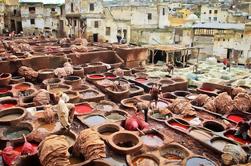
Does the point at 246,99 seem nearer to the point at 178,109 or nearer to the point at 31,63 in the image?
the point at 178,109

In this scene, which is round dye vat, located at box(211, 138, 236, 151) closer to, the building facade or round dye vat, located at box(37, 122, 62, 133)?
round dye vat, located at box(37, 122, 62, 133)

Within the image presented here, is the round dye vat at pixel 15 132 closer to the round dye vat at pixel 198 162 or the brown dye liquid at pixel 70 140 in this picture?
the brown dye liquid at pixel 70 140

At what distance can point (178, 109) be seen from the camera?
11.6m

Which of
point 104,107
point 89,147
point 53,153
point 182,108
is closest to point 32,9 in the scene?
point 104,107

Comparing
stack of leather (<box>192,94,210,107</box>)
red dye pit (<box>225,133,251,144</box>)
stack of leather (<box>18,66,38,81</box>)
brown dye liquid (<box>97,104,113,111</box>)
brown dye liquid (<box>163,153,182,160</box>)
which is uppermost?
stack of leather (<box>18,66,38,81</box>)

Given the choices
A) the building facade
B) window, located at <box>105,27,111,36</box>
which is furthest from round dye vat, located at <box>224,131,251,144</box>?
the building facade

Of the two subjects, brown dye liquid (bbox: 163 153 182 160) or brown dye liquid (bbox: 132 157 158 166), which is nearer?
brown dye liquid (bbox: 132 157 158 166)

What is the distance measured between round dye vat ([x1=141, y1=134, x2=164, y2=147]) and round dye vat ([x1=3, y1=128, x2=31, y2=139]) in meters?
4.31

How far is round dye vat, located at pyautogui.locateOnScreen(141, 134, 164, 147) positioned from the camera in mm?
8852

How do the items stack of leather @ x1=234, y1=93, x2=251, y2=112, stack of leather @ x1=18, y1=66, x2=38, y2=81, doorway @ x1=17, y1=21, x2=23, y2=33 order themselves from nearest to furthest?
stack of leather @ x1=234, y1=93, x2=251, y2=112 → stack of leather @ x1=18, y1=66, x2=38, y2=81 → doorway @ x1=17, y1=21, x2=23, y2=33

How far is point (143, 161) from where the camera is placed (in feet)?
25.8

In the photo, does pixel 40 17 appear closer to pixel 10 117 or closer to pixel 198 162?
pixel 10 117

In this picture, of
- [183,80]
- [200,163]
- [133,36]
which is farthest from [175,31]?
[200,163]

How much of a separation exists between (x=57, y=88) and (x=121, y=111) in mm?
4535
